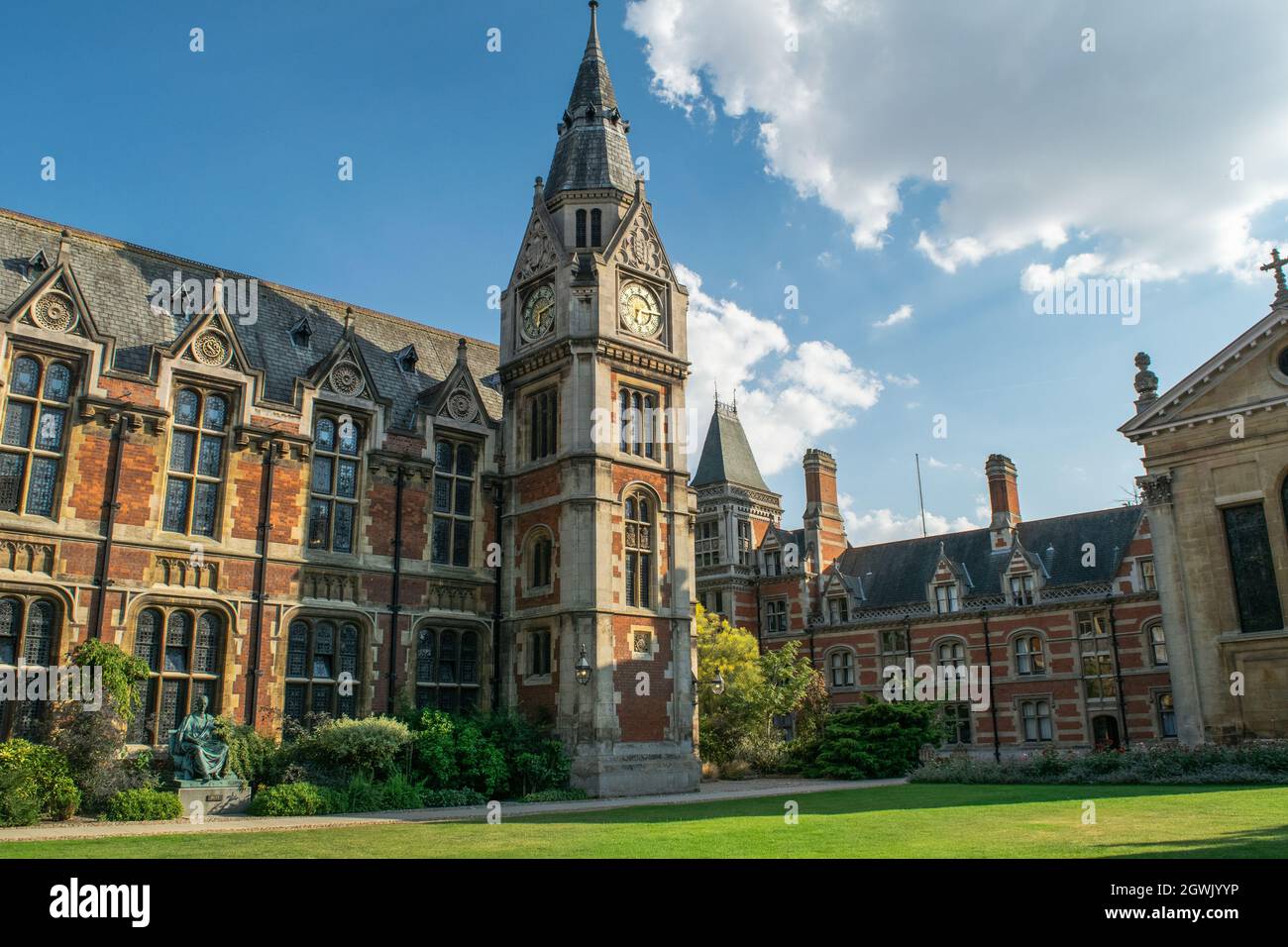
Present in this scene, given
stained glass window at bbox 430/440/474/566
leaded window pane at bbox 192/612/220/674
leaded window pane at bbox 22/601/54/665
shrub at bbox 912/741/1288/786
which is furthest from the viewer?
stained glass window at bbox 430/440/474/566

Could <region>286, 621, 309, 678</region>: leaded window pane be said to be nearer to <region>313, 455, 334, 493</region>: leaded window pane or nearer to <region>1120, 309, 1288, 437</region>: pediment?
<region>313, 455, 334, 493</region>: leaded window pane

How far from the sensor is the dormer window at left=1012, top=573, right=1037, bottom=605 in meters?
48.3

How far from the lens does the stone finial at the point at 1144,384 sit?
36.1 m

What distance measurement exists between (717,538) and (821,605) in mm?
7221

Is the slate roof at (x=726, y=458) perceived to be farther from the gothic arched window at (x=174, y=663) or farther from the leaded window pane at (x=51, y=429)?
the leaded window pane at (x=51, y=429)

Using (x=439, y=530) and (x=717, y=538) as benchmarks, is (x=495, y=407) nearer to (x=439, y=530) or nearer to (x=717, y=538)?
(x=439, y=530)

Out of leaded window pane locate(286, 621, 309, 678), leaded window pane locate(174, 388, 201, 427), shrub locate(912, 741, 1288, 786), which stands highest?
leaded window pane locate(174, 388, 201, 427)

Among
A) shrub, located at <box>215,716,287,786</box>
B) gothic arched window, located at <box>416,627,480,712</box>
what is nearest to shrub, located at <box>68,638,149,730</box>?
shrub, located at <box>215,716,287,786</box>

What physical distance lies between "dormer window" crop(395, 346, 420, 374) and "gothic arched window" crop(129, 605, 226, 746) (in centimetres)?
1038

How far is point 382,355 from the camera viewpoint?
32188 millimetres

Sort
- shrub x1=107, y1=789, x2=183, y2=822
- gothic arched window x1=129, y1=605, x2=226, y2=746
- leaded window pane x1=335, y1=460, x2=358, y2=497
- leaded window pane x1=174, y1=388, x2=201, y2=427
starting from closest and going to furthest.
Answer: shrub x1=107, y1=789, x2=183, y2=822, gothic arched window x1=129, y1=605, x2=226, y2=746, leaded window pane x1=174, y1=388, x2=201, y2=427, leaded window pane x1=335, y1=460, x2=358, y2=497

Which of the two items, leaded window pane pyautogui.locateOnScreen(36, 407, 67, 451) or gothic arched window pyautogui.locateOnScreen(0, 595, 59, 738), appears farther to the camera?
leaded window pane pyautogui.locateOnScreen(36, 407, 67, 451)

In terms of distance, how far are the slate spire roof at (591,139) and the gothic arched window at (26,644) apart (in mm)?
19316

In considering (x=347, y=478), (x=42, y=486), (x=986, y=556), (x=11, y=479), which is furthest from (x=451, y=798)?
(x=986, y=556)
